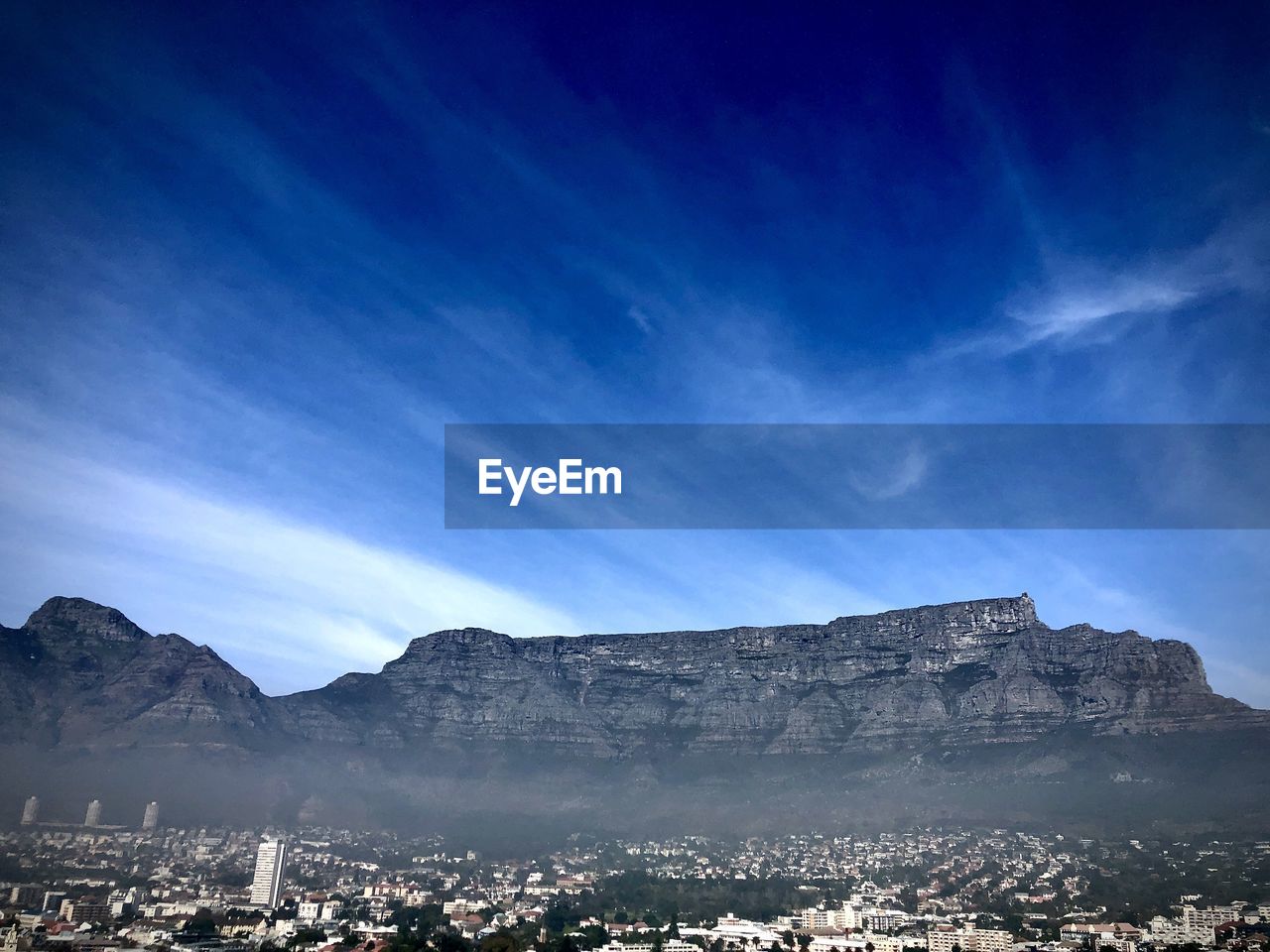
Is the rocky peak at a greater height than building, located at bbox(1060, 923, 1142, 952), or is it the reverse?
the rocky peak

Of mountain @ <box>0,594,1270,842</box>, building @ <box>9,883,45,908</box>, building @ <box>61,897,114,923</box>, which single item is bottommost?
building @ <box>61,897,114,923</box>

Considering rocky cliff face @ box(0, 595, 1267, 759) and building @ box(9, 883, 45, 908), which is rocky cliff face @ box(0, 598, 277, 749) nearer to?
rocky cliff face @ box(0, 595, 1267, 759)

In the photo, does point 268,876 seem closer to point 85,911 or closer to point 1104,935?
point 85,911

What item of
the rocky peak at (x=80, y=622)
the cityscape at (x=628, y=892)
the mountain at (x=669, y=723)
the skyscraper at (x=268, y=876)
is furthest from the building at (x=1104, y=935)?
the rocky peak at (x=80, y=622)

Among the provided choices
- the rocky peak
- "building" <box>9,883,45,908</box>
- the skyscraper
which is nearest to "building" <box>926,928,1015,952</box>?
the skyscraper

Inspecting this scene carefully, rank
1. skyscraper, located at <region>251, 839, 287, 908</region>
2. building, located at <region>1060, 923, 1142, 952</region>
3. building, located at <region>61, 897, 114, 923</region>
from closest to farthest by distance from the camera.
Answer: building, located at <region>1060, 923, 1142, 952</region> < building, located at <region>61, 897, 114, 923</region> < skyscraper, located at <region>251, 839, 287, 908</region>

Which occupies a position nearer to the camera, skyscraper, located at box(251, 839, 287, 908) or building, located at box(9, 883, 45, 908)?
building, located at box(9, 883, 45, 908)

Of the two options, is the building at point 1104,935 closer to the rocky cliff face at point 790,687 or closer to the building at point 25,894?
the rocky cliff face at point 790,687
